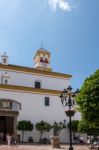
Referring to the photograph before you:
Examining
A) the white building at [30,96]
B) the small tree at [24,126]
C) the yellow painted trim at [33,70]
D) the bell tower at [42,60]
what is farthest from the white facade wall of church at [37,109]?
the bell tower at [42,60]

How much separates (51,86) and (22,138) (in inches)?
389

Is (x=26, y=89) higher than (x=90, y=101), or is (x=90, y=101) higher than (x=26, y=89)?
(x=26, y=89)

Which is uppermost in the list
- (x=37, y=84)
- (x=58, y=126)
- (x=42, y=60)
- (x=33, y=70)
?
(x=42, y=60)

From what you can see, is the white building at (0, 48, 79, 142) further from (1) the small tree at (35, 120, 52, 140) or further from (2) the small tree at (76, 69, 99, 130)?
(2) the small tree at (76, 69, 99, 130)

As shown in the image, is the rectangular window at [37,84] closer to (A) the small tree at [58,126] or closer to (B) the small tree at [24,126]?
(A) the small tree at [58,126]

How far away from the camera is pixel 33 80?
1900 inches

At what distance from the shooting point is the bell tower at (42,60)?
166 feet

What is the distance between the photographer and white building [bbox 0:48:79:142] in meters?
43.7

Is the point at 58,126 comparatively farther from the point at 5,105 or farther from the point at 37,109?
the point at 5,105

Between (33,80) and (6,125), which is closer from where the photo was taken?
(6,125)

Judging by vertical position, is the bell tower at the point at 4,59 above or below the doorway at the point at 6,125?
above

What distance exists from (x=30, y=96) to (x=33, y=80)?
Answer: 12.2 ft

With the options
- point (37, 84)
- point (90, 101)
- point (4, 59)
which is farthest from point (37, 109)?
point (90, 101)

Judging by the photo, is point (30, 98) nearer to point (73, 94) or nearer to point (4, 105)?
point (4, 105)
